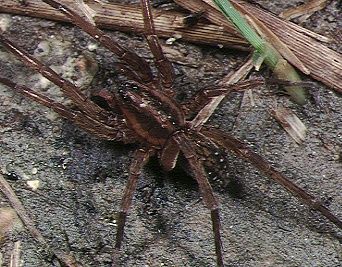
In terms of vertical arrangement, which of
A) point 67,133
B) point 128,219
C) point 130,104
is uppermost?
point 130,104

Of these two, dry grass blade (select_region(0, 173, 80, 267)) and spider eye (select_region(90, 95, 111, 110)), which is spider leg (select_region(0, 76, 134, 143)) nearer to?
spider eye (select_region(90, 95, 111, 110))

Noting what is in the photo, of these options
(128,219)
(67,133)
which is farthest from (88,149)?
(128,219)

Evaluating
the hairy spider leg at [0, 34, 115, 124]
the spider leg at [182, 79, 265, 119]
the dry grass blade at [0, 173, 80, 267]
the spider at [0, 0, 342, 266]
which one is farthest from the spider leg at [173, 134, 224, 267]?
the dry grass blade at [0, 173, 80, 267]

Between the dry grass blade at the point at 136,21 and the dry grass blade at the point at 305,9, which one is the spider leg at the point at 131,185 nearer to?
the dry grass blade at the point at 136,21

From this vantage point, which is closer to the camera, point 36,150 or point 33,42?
point 36,150

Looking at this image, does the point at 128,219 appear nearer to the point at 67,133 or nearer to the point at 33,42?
the point at 67,133
